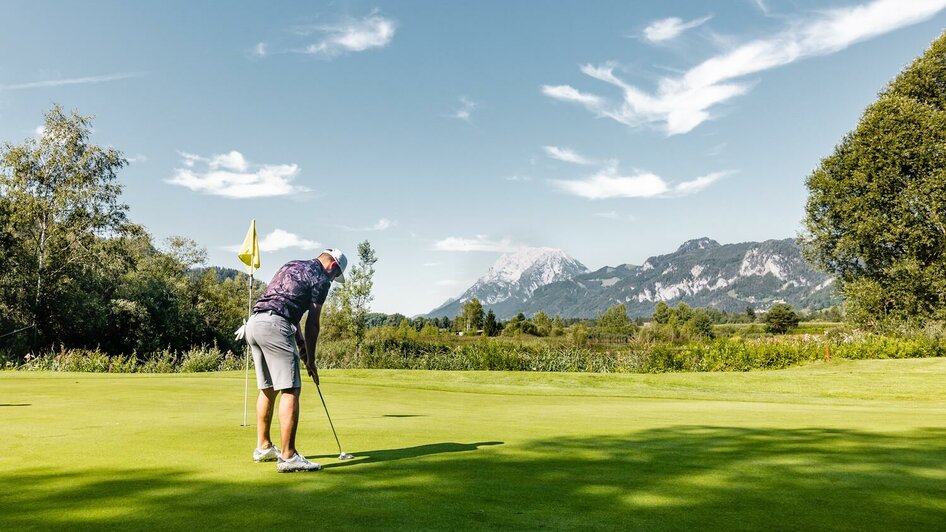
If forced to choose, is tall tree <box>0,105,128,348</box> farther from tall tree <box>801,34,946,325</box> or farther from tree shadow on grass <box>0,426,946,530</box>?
tall tree <box>801,34,946,325</box>

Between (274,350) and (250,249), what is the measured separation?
3477 millimetres

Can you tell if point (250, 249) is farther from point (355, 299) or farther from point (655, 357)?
point (355, 299)

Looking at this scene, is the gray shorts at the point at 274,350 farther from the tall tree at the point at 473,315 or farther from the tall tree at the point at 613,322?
the tall tree at the point at 473,315

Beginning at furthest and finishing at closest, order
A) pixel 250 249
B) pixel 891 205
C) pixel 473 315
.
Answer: pixel 473 315 → pixel 891 205 → pixel 250 249

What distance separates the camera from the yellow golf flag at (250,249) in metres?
8.91

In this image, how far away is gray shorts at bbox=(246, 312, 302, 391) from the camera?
19.3 ft

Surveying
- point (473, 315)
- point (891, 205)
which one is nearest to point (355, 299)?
point (891, 205)

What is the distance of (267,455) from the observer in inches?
231

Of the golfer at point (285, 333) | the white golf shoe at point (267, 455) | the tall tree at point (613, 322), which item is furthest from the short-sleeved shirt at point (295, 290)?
the tall tree at point (613, 322)

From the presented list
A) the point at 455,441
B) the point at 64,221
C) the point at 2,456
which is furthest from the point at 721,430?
the point at 64,221

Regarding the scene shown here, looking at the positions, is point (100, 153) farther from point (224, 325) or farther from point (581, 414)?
point (581, 414)

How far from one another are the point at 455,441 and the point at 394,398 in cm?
769

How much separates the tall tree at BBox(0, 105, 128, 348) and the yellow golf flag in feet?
129

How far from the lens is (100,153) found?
4331 cm
